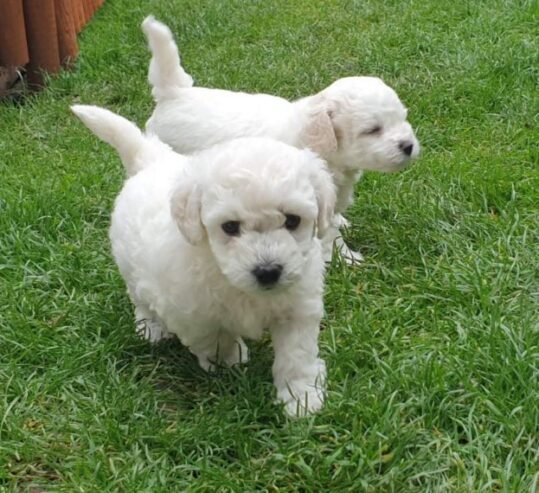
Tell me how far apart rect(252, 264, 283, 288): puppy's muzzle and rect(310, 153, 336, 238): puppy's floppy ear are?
0.36 meters

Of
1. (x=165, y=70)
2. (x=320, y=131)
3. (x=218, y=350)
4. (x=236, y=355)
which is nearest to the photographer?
(x=218, y=350)

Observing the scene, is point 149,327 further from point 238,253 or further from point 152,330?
point 238,253

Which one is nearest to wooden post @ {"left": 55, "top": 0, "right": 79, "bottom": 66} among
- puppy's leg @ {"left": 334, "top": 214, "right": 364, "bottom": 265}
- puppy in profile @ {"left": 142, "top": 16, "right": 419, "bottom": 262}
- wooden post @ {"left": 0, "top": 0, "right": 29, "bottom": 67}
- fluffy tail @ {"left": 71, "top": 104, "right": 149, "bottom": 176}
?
wooden post @ {"left": 0, "top": 0, "right": 29, "bottom": 67}

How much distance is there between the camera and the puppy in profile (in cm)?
436

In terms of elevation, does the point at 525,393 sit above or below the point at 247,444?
above

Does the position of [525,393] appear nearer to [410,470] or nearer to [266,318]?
[410,470]

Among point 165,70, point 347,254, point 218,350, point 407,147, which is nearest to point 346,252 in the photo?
point 347,254

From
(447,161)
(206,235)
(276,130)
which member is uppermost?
(206,235)

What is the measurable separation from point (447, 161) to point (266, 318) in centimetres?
225

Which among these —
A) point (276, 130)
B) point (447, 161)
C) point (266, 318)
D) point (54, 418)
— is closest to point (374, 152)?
point (276, 130)

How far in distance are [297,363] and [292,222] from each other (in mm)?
527

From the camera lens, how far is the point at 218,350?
11.0 feet

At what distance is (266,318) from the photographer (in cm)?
318

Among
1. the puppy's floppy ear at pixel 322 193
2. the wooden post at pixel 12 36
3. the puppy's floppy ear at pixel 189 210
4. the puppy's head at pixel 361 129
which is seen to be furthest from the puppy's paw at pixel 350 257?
the wooden post at pixel 12 36
